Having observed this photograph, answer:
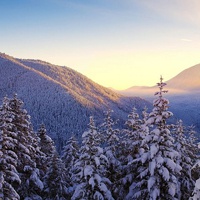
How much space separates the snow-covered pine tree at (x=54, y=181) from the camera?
2902 centimetres

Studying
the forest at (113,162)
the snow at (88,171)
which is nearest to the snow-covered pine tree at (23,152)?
the forest at (113,162)

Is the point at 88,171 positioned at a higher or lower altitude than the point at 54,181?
higher

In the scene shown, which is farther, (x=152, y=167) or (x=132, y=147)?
(x=132, y=147)

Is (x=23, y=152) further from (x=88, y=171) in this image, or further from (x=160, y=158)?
(x=160, y=158)

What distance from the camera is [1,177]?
18.8 metres

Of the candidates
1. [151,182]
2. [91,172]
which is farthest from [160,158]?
[91,172]

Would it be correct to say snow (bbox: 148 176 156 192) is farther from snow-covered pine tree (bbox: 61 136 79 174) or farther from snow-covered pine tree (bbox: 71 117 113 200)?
snow-covered pine tree (bbox: 61 136 79 174)

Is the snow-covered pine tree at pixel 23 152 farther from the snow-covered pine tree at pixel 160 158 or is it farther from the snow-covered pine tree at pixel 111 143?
the snow-covered pine tree at pixel 160 158

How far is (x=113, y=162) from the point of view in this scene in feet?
77.9

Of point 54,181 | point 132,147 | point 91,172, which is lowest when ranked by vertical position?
point 54,181

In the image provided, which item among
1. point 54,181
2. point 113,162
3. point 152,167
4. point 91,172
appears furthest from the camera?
→ point 54,181

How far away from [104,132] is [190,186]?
807cm

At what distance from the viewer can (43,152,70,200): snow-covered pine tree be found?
95.2 feet

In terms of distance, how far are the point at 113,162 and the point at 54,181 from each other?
8.11 m
